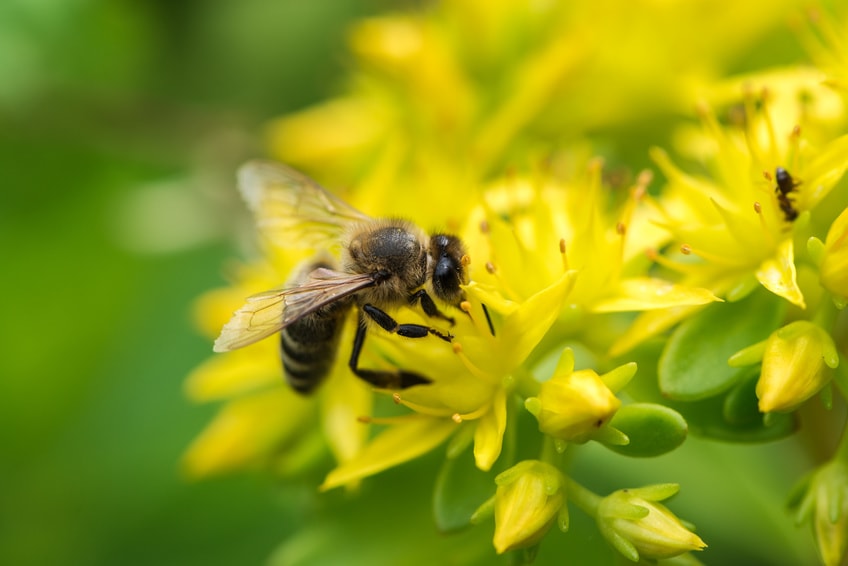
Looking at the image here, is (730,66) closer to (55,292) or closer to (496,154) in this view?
(496,154)

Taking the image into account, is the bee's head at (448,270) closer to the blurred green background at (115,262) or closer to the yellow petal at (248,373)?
the yellow petal at (248,373)

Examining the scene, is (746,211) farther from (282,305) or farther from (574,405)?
(282,305)

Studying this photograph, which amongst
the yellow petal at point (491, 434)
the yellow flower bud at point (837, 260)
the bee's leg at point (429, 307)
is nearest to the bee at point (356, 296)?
the bee's leg at point (429, 307)

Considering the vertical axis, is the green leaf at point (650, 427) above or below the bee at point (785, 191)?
below

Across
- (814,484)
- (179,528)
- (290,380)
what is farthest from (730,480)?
(179,528)

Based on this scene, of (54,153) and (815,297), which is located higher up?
(815,297)

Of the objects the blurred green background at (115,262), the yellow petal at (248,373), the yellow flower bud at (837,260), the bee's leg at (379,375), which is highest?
the yellow flower bud at (837,260)
